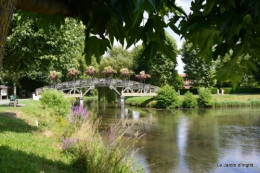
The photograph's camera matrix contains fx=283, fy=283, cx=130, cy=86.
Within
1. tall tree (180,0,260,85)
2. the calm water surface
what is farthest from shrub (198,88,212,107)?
tall tree (180,0,260,85)

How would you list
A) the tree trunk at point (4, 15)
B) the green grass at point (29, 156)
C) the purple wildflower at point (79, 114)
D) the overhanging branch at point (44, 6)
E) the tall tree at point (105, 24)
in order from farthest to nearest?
the purple wildflower at point (79, 114), the green grass at point (29, 156), the tall tree at point (105, 24), the overhanging branch at point (44, 6), the tree trunk at point (4, 15)

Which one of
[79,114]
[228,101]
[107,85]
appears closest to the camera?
[79,114]

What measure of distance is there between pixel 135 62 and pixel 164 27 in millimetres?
43073

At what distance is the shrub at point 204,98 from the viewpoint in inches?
1321

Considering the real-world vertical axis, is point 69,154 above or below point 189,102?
below

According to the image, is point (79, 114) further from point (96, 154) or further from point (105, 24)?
point (105, 24)

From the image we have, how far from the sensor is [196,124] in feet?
65.1

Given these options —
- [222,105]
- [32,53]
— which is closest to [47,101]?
[32,53]

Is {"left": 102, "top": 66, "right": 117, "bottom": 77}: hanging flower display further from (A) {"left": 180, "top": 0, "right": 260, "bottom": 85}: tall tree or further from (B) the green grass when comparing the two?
(A) {"left": 180, "top": 0, "right": 260, "bottom": 85}: tall tree

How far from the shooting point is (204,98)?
110ft

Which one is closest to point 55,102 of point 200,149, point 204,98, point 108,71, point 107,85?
point 200,149

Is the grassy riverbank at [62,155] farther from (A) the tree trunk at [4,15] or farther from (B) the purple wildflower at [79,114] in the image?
(A) the tree trunk at [4,15]

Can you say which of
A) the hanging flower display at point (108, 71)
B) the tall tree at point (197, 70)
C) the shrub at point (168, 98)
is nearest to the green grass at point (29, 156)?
the shrub at point (168, 98)

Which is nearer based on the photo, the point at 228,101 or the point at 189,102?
the point at 189,102
